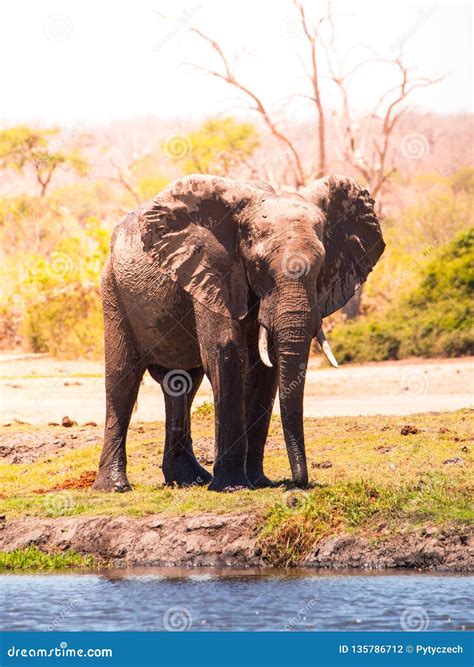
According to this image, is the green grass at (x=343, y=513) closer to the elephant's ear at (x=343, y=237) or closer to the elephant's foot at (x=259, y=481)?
the elephant's foot at (x=259, y=481)

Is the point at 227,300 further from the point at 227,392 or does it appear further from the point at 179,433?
the point at 179,433

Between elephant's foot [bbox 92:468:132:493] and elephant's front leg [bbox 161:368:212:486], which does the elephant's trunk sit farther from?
elephant's foot [bbox 92:468:132:493]

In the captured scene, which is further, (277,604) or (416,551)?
(416,551)

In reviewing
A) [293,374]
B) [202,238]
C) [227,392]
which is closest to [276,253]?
[293,374]

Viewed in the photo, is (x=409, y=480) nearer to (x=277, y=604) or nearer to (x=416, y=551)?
(x=416, y=551)

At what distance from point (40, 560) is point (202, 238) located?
3.43m

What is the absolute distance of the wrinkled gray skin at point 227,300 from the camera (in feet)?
41.9

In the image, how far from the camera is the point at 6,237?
63.1m

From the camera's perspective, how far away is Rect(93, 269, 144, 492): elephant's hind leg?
49.0ft

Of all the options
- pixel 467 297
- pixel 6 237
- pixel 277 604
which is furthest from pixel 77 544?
pixel 6 237

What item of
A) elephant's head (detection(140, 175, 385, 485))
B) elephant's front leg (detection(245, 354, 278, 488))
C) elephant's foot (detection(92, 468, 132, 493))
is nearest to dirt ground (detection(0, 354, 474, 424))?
elephant's foot (detection(92, 468, 132, 493))

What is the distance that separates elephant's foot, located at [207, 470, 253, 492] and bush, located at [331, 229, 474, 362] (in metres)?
15.7

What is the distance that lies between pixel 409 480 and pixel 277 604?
132 inches

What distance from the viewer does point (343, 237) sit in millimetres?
14586
